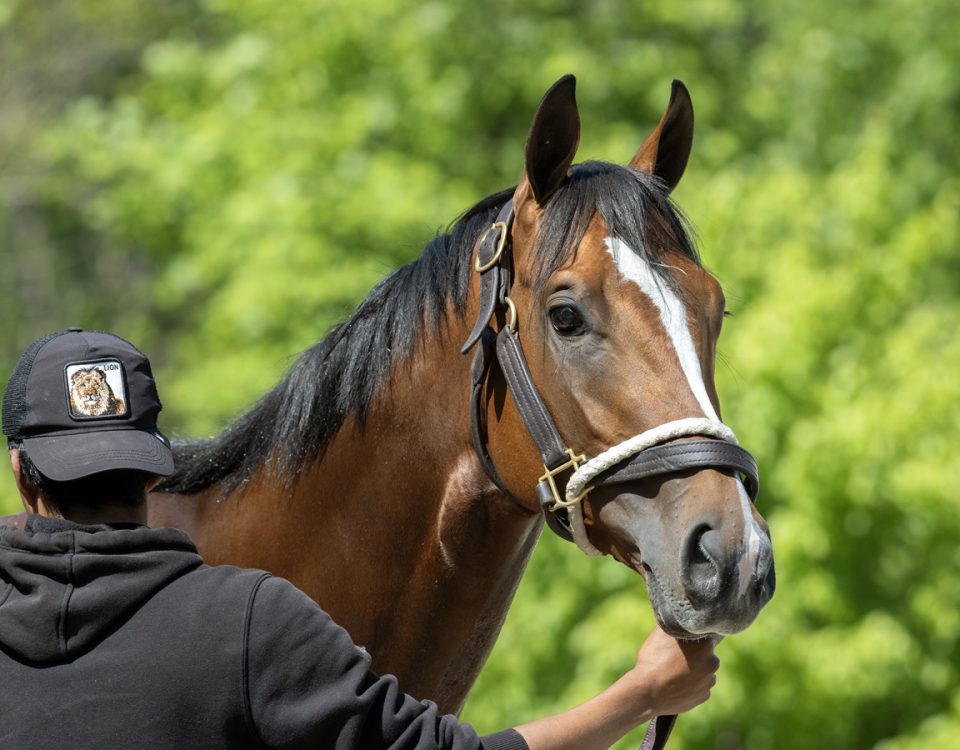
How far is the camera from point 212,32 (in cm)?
1962

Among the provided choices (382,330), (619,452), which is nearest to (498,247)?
(382,330)

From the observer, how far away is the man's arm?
248 cm

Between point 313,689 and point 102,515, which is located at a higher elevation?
point 102,515

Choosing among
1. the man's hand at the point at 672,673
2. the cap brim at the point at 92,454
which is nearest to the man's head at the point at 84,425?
the cap brim at the point at 92,454

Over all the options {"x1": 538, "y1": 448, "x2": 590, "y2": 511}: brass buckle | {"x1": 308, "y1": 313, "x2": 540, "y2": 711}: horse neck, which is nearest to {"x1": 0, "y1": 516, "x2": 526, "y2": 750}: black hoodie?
{"x1": 538, "y1": 448, "x2": 590, "y2": 511}: brass buckle

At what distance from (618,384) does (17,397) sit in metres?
1.27

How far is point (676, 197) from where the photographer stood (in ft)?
31.8

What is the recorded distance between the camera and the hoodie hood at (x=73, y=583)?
2.15 meters

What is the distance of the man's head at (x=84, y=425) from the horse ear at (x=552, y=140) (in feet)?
3.74

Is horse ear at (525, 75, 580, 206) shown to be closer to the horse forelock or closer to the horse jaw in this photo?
the horse forelock

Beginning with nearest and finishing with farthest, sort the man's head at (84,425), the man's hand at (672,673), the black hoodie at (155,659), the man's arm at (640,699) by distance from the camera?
the black hoodie at (155,659)
the man's head at (84,425)
the man's arm at (640,699)
the man's hand at (672,673)

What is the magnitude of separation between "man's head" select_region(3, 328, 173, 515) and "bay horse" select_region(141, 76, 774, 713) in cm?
92

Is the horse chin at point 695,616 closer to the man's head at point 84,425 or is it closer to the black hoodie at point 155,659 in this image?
the black hoodie at point 155,659

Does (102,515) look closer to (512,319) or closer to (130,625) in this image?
(130,625)
